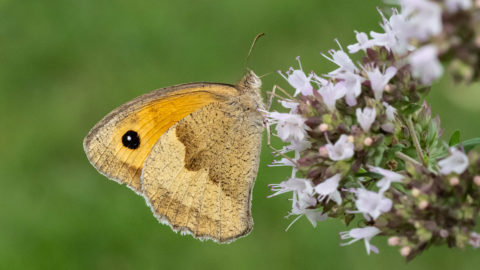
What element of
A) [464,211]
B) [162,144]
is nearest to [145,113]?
[162,144]

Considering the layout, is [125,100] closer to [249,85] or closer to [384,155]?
[249,85]

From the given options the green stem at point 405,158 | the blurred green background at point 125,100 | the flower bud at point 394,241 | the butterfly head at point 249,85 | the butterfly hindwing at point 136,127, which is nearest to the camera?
the flower bud at point 394,241

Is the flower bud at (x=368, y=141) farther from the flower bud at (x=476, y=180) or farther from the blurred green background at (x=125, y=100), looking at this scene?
the blurred green background at (x=125, y=100)

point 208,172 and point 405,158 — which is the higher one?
point 208,172

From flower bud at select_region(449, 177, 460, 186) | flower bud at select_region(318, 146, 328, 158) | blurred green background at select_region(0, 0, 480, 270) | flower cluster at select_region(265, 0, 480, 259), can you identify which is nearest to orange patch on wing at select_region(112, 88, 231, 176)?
flower cluster at select_region(265, 0, 480, 259)

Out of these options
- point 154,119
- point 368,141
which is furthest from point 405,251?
point 154,119

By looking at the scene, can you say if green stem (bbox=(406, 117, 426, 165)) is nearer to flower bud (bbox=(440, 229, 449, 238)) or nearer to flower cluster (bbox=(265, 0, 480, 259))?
flower cluster (bbox=(265, 0, 480, 259))

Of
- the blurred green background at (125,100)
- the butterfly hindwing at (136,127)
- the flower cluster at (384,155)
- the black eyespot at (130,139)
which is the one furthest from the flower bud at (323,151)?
the blurred green background at (125,100)
